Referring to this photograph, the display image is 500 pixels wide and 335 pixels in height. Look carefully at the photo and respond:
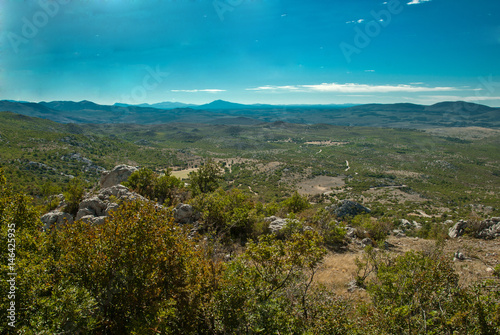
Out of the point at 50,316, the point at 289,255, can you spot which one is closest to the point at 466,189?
the point at 289,255

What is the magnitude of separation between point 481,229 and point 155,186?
3726 centimetres

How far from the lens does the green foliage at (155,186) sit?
3155 cm

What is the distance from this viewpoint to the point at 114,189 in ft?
89.7

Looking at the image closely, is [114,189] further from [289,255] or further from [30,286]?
[289,255]

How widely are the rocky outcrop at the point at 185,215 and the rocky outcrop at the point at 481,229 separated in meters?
28.1

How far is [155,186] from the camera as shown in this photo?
3170 centimetres

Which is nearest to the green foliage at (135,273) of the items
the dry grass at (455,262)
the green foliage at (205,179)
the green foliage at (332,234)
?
the dry grass at (455,262)

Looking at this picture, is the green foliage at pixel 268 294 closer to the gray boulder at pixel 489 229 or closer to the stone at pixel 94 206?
the stone at pixel 94 206

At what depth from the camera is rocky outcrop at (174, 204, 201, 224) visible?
25.6 meters

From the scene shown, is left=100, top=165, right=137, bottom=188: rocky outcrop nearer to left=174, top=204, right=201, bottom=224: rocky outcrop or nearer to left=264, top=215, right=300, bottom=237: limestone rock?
left=174, top=204, right=201, bottom=224: rocky outcrop

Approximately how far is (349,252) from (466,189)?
113572mm

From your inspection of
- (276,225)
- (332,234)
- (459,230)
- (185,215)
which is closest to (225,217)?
(185,215)

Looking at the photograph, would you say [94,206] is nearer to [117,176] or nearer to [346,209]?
[117,176]

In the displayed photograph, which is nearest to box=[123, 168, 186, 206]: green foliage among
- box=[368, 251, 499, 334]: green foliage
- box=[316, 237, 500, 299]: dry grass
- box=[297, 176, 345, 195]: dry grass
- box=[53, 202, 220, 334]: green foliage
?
box=[316, 237, 500, 299]: dry grass
